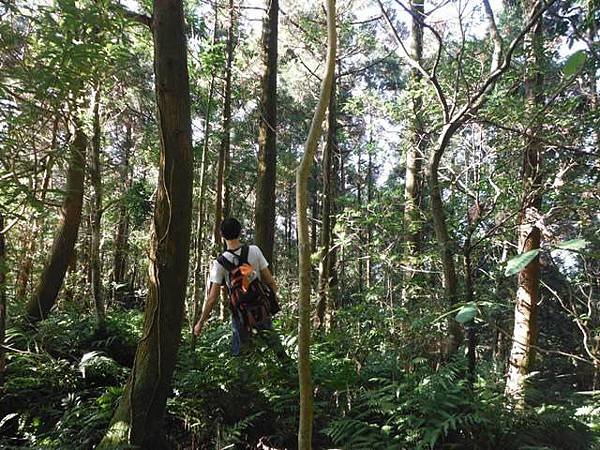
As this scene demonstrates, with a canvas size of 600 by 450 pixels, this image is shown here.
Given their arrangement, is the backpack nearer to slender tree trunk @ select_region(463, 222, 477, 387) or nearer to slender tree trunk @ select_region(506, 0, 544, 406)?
slender tree trunk @ select_region(463, 222, 477, 387)

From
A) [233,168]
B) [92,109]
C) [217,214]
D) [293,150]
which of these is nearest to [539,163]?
[92,109]

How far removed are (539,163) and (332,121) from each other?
14.7 feet

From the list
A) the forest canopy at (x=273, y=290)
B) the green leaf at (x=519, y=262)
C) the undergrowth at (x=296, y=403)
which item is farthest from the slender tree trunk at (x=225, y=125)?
the green leaf at (x=519, y=262)

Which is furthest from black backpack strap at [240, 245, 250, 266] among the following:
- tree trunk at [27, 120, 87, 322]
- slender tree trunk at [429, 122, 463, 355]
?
tree trunk at [27, 120, 87, 322]

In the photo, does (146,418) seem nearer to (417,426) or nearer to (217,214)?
(417,426)

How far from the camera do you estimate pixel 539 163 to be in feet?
17.2

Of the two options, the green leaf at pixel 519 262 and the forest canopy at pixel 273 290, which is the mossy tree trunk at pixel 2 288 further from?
the green leaf at pixel 519 262

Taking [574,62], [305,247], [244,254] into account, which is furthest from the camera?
[244,254]

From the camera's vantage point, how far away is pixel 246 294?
4355mm

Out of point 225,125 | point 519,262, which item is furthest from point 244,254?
point 225,125

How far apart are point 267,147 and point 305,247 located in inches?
179

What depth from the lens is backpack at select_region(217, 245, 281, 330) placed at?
4.31 meters

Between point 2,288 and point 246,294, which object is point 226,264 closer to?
point 246,294

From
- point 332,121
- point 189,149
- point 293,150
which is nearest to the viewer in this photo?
point 189,149
